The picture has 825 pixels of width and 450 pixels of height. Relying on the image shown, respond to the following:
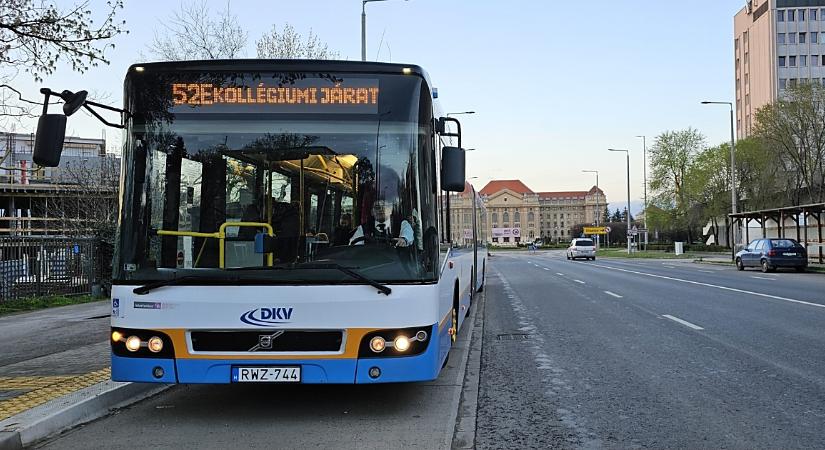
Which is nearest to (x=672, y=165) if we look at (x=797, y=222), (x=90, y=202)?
(x=797, y=222)

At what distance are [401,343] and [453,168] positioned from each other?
60.9 inches

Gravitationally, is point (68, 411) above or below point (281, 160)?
below

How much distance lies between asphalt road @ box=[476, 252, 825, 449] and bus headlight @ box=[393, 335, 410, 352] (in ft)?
2.86

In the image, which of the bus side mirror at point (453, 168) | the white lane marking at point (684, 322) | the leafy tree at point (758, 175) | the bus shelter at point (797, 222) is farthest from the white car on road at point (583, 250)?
the bus side mirror at point (453, 168)

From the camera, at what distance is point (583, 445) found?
5.23m

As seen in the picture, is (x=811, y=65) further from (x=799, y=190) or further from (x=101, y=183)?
(x=101, y=183)

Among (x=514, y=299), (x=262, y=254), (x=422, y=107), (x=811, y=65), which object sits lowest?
(x=514, y=299)

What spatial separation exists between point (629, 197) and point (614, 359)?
204 feet

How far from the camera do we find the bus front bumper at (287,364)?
5602 millimetres

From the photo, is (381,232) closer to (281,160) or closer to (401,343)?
(401,343)

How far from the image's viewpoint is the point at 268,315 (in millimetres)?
5598

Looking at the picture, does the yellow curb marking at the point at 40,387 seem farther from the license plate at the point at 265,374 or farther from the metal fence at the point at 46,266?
the metal fence at the point at 46,266

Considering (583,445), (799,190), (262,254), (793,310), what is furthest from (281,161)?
(799,190)

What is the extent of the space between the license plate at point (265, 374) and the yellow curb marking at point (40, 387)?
1934 mm
